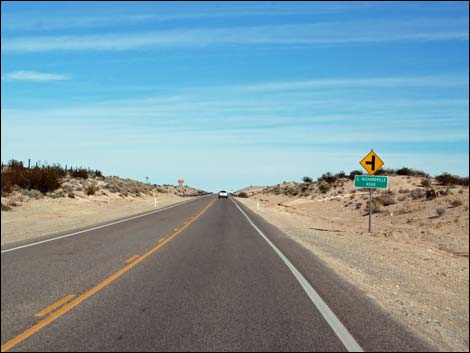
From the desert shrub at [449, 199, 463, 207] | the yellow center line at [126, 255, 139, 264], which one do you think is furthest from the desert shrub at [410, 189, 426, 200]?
the yellow center line at [126, 255, 139, 264]

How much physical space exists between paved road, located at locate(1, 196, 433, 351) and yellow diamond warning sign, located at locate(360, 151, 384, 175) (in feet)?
34.7

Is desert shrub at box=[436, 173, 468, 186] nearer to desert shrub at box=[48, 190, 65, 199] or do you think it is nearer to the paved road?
desert shrub at box=[48, 190, 65, 199]

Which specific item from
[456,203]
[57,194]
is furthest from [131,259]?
[57,194]

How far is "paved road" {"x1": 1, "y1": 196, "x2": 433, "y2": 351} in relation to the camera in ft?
19.8

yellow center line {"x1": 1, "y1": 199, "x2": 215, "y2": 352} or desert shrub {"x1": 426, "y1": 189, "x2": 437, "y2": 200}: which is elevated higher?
desert shrub {"x1": 426, "y1": 189, "x2": 437, "y2": 200}

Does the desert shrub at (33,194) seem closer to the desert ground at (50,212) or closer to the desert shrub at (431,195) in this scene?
the desert ground at (50,212)

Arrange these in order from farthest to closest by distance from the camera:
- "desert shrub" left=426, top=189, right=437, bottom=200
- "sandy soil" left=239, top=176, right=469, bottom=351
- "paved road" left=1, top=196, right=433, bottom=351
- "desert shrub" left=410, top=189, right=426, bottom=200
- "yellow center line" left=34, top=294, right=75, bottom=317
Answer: "desert shrub" left=410, top=189, right=426, bottom=200, "desert shrub" left=426, top=189, right=437, bottom=200, "sandy soil" left=239, top=176, right=469, bottom=351, "yellow center line" left=34, top=294, right=75, bottom=317, "paved road" left=1, top=196, right=433, bottom=351

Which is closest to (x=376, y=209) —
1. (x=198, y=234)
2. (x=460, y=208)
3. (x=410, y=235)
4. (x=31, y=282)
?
(x=460, y=208)

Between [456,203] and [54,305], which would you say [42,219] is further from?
[456,203]

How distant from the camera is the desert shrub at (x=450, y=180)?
1936 inches

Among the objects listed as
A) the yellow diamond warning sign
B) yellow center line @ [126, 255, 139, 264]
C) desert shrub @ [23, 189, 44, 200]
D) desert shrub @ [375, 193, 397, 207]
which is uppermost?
the yellow diamond warning sign

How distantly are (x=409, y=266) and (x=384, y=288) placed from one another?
4.07 m

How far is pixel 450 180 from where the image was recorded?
1994 inches

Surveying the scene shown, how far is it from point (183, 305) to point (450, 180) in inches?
1895
